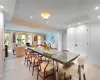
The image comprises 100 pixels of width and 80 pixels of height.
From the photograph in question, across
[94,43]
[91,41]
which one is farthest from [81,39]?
[94,43]

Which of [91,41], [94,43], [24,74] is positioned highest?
[91,41]

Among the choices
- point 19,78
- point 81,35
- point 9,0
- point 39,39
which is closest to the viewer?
point 9,0

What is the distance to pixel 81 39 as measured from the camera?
5.10 meters

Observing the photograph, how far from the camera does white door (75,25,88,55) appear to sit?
4.89 metres

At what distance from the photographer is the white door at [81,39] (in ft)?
16.0

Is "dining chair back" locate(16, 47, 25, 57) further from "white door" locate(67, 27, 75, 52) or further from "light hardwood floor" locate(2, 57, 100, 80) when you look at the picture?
"white door" locate(67, 27, 75, 52)

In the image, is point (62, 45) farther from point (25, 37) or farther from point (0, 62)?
point (0, 62)

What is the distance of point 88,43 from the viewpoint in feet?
15.6

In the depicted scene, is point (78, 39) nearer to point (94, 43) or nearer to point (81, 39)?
point (81, 39)

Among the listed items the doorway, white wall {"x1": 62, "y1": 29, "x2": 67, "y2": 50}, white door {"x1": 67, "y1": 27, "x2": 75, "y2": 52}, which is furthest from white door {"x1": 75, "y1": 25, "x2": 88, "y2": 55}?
white wall {"x1": 62, "y1": 29, "x2": 67, "y2": 50}

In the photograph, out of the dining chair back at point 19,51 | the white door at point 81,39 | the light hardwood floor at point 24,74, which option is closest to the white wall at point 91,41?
the white door at point 81,39

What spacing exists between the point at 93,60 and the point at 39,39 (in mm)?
10264

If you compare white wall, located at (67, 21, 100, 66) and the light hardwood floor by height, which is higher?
white wall, located at (67, 21, 100, 66)

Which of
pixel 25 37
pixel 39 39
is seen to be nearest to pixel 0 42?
pixel 25 37
